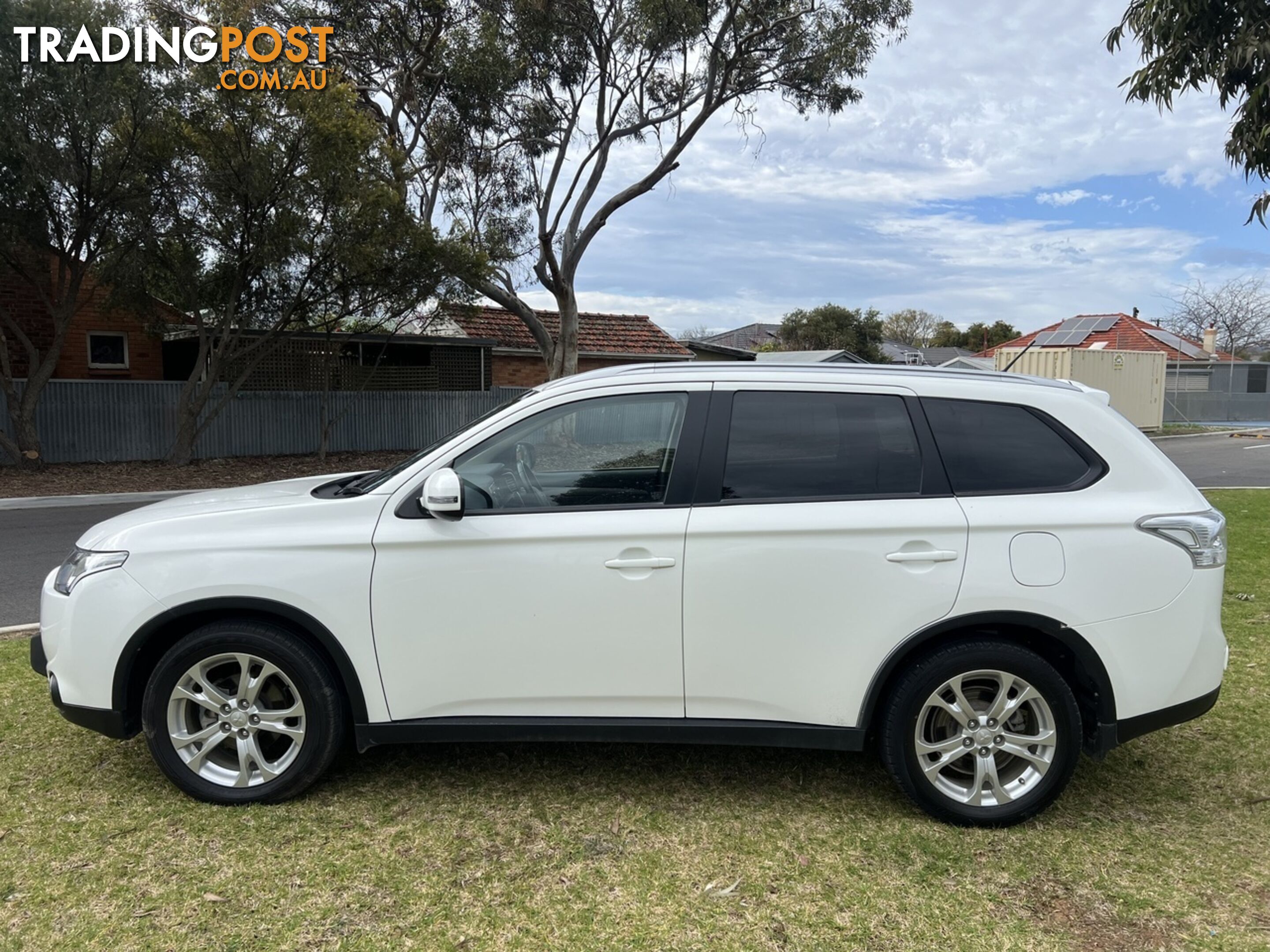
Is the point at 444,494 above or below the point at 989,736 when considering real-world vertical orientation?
above

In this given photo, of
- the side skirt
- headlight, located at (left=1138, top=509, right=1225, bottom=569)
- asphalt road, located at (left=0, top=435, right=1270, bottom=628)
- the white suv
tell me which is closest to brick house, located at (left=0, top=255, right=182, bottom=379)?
asphalt road, located at (left=0, top=435, right=1270, bottom=628)

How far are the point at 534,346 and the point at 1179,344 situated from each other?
115 ft

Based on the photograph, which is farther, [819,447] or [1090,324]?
[1090,324]

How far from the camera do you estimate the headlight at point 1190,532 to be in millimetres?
3357

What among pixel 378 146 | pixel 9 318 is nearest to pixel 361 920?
A: pixel 378 146

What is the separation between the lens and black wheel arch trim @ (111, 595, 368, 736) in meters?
3.43

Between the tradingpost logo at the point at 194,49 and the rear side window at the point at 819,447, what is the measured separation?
12.8 metres

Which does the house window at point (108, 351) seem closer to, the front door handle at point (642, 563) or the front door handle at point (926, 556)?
the front door handle at point (642, 563)

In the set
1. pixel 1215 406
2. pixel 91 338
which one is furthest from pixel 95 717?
pixel 1215 406

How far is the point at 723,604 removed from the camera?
3.38 meters

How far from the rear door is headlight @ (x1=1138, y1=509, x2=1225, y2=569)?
2.35 feet

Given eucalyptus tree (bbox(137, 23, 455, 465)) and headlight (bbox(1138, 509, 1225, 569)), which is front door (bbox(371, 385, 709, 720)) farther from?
eucalyptus tree (bbox(137, 23, 455, 465))

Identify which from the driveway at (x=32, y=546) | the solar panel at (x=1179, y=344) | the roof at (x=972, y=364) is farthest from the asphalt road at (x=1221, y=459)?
the solar panel at (x=1179, y=344)

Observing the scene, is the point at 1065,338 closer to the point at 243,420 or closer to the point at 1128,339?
the point at 1128,339
